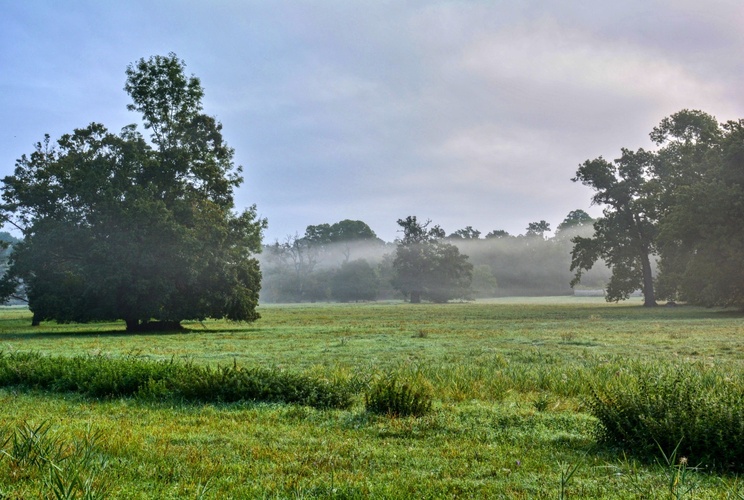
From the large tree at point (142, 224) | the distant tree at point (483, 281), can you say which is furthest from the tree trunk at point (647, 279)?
the distant tree at point (483, 281)

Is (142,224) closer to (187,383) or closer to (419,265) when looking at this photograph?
(187,383)

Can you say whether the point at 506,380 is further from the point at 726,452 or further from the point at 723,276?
the point at 723,276

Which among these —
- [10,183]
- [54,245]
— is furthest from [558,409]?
[10,183]

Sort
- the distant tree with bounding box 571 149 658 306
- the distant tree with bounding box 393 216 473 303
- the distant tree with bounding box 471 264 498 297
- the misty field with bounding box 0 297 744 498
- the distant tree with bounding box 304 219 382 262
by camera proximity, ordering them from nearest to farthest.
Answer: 1. the misty field with bounding box 0 297 744 498
2. the distant tree with bounding box 571 149 658 306
3. the distant tree with bounding box 393 216 473 303
4. the distant tree with bounding box 471 264 498 297
5. the distant tree with bounding box 304 219 382 262

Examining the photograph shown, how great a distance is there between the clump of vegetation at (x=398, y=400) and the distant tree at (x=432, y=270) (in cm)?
11078

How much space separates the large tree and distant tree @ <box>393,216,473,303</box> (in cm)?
8262

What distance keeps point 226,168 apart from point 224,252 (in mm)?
6851

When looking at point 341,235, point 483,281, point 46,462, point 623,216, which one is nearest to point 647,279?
point 623,216

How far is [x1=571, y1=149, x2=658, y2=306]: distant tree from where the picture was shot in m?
66.1

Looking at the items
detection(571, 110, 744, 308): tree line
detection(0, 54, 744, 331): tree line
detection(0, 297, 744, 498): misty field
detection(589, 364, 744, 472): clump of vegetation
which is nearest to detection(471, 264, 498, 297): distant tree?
detection(571, 110, 744, 308): tree line

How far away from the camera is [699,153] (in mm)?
60688

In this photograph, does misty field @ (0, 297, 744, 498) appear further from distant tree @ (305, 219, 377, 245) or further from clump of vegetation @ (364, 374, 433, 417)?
distant tree @ (305, 219, 377, 245)

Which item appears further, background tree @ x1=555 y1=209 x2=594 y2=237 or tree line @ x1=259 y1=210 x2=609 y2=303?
background tree @ x1=555 y1=209 x2=594 y2=237

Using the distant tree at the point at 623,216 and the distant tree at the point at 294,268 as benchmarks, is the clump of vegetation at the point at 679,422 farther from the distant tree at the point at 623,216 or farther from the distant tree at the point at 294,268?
the distant tree at the point at 294,268
